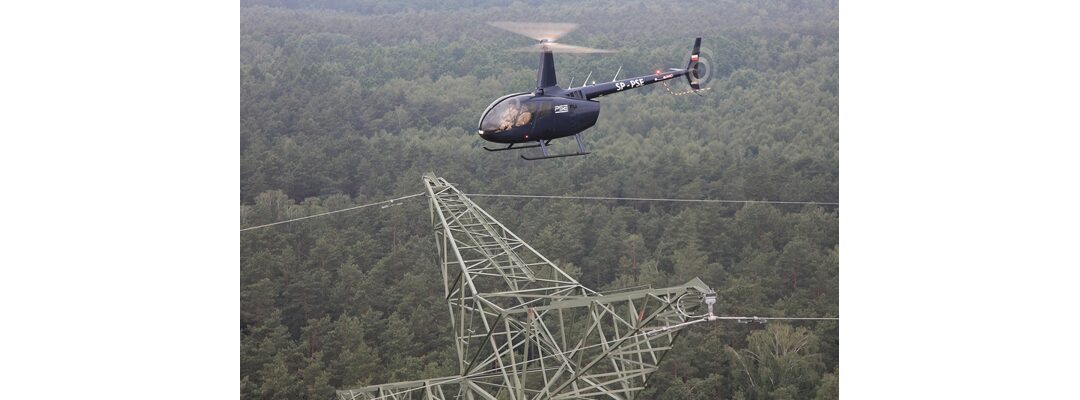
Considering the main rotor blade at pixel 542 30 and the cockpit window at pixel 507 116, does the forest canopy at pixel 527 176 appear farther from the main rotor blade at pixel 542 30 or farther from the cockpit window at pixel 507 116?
the cockpit window at pixel 507 116

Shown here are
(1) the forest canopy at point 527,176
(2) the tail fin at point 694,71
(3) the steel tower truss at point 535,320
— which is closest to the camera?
(3) the steel tower truss at point 535,320

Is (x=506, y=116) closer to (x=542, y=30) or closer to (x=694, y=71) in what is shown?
(x=542, y=30)

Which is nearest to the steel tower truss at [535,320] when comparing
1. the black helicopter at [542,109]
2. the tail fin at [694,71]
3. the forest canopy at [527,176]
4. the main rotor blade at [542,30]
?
the black helicopter at [542,109]

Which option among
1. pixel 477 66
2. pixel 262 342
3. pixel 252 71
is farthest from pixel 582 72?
pixel 262 342

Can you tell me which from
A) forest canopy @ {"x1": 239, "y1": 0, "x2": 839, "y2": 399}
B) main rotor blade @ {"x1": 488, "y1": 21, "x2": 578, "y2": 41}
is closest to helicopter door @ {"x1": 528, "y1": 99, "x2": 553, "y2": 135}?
main rotor blade @ {"x1": 488, "y1": 21, "x2": 578, "y2": 41}

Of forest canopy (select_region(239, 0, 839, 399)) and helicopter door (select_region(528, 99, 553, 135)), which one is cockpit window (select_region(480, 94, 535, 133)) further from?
forest canopy (select_region(239, 0, 839, 399))

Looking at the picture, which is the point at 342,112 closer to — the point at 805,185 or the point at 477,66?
the point at 477,66
